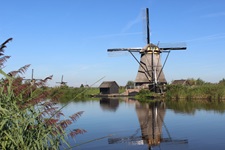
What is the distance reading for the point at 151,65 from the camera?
110 ft

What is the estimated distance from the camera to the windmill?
33406 mm

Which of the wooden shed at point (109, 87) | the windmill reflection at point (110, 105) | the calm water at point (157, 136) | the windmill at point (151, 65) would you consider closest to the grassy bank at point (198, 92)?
the windmill at point (151, 65)

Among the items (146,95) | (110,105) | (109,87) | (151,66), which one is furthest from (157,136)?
(109,87)

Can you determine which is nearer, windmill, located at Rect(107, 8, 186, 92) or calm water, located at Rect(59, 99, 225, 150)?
calm water, located at Rect(59, 99, 225, 150)

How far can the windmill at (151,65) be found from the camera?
33406 mm

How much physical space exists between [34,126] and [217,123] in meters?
12.6

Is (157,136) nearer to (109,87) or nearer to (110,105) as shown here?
(110,105)

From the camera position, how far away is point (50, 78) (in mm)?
4523

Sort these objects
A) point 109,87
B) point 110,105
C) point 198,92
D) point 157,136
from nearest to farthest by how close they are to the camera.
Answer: point 157,136 → point 110,105 → point 198,92 → point 109,87

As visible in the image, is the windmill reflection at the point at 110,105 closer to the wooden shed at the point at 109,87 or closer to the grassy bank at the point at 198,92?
the grassy bank at the point at 198,92

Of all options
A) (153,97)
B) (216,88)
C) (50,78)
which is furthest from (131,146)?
(153,97)

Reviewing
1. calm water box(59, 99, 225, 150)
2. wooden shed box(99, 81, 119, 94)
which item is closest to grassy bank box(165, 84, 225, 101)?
calm water box(59, 99, 225, 150)

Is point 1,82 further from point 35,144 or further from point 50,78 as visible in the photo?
point 50,78

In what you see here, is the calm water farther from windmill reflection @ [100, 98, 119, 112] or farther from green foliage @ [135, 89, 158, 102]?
green foliage @ [135, 89, 158, 102]
